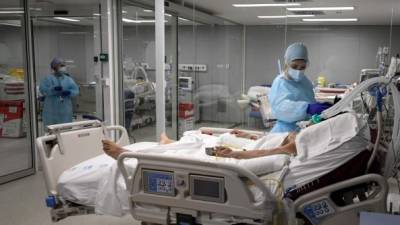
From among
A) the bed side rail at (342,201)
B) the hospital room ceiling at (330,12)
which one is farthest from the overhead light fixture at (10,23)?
the bed side rail at (342,201)

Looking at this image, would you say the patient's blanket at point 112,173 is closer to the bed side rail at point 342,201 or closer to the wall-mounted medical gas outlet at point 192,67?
the bed side rail at point 342,201

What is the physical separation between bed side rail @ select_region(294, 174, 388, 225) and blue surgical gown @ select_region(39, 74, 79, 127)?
3755 mm

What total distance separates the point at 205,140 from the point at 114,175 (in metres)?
0.79

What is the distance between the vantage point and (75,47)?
6172 mm

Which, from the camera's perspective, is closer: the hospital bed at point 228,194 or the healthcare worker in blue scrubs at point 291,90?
the hospital bed at point 228,194

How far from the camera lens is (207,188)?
1930 millimetres

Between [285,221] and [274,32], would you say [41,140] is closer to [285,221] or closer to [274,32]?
[285,221]

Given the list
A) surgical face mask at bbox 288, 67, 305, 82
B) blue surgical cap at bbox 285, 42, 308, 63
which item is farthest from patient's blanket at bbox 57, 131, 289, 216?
blue surgical cap at bbox 285, 42, 308, 63

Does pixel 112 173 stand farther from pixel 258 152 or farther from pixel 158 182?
pixel 258 152

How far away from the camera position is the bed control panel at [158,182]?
1999 millimetres

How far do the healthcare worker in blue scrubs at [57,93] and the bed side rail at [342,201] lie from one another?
12.3ft

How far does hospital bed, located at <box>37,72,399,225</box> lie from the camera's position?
1.82 m

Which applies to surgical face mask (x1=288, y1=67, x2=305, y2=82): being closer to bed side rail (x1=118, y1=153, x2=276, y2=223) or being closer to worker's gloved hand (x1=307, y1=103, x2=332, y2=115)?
worker's gloved hand (x1=307, y1=103, x2=332, y2=115)

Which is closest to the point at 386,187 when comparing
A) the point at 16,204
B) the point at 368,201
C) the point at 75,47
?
the point at 368,201
